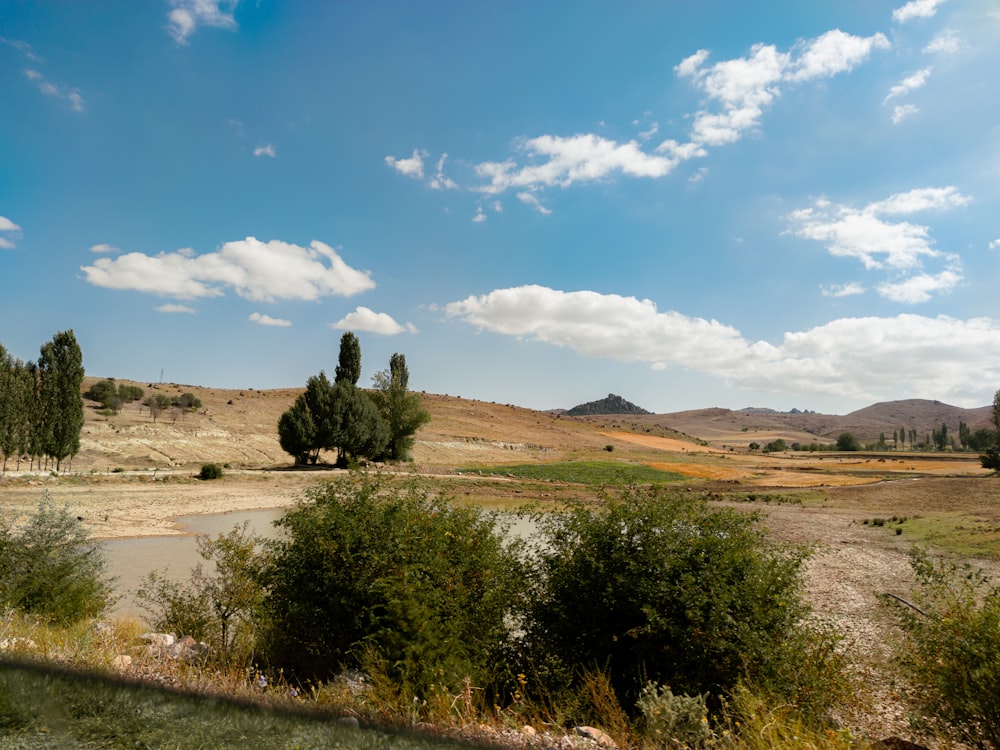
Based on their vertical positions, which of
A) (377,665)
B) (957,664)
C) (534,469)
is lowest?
(534,469)

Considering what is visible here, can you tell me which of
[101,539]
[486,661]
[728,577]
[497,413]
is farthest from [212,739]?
[497,413]

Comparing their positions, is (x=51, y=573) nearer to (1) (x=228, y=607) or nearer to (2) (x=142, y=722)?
(1) (x=228, y=607)

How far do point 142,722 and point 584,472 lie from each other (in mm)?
71047

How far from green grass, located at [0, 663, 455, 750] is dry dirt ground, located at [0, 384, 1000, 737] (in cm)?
706

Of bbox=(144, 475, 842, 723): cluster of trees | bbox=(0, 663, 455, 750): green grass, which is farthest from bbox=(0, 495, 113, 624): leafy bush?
bbox=(0, 663, 455, 750): green grass

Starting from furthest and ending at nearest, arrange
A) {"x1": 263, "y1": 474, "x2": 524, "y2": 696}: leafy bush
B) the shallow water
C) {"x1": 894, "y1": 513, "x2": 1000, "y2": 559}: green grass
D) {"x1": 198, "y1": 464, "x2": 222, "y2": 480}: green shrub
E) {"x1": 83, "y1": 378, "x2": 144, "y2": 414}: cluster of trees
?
1. {"x1": 83, "y1": 378, "x2": 144, "y2": 414}: cluster of trees
2. {"x1": 198, "y1": 464, "x2": 222, "y2": 480}: green shrub
3. {"x1": 894, "y1": 513, "x2": 1000, "y2": 559}: green grass
4. the shallow water
5. {"x1": 263, "y1": 474, "x2": 524, "y2": 696}: leafy bush

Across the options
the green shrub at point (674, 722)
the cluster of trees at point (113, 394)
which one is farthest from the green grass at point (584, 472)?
the green shrub at point (674, 722)

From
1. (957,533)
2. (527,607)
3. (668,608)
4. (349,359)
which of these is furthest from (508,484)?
(668,608)

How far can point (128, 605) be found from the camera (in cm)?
1334

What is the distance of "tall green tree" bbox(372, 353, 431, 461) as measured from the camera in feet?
207

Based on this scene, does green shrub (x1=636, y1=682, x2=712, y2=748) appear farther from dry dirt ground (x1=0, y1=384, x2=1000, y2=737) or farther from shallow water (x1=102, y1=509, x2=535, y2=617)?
shallow water (x1=102, y1=509, x2=535, y2=617)

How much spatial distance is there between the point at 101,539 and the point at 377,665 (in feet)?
66.0

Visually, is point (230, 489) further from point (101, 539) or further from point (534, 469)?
point (534, 469)

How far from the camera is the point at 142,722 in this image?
10.3 ft
